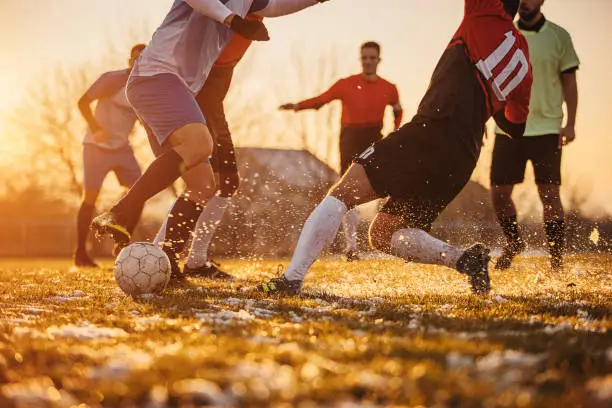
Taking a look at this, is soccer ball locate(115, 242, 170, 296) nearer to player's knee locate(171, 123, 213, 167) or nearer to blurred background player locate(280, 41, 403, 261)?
player's knee locate(171, 123, 213, 167)

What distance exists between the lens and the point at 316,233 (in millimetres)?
4570

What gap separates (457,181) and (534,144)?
3.15 m

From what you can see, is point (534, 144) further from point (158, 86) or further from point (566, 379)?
point (566, 379)

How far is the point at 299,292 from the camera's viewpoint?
15.4 feet

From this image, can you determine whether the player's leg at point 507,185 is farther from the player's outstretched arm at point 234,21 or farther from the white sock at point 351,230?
the player's outstretched arm at point 234,21

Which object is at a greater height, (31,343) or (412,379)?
(412,379)

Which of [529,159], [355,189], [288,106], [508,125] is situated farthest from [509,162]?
[355,189]

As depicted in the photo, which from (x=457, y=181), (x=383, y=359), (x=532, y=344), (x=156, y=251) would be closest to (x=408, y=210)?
(x=457, y=181)

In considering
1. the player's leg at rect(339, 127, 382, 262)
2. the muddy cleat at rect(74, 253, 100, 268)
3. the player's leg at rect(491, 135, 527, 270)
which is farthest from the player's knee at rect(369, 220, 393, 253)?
the muddy cleat at rect(74, 253, 100, 268)

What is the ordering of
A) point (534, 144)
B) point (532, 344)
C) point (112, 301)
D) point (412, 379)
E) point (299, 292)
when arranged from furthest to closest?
point (534, 144), point (299, 292), point (112, 301), point (532, 344), point (412, 379)

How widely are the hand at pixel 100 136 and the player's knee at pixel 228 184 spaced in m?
2.88

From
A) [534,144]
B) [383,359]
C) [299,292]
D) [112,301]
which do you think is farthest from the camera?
[534,144]

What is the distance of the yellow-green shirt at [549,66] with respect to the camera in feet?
24.1

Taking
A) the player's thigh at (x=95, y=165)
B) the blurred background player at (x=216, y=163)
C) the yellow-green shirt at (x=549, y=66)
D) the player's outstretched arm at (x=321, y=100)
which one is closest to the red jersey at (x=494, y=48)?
the blurred background player at (x=216, y=163)
